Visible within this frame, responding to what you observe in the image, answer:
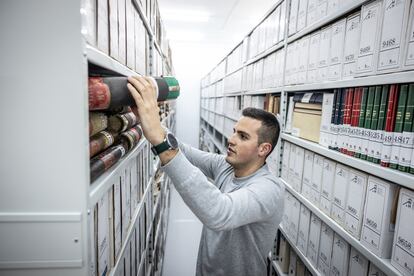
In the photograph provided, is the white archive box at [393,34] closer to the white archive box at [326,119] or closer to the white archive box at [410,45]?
the white archive box at [410,45]

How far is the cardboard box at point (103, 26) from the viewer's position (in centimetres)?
72

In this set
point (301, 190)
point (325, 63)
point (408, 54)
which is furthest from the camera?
point (301, 190)

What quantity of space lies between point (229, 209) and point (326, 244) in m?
0.72

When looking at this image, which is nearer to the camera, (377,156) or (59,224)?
(59,224)

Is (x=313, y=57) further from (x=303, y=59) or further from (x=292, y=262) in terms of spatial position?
(x=292, y=262)

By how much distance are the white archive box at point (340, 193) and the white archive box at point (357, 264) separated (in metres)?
0.13

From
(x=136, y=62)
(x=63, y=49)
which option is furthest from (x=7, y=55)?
(x=136, y=62)

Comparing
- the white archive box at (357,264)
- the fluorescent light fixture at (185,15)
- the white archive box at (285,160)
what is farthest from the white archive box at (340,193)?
the fluorescent light fixture at (185,15)

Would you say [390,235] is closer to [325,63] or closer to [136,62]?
[325,63]

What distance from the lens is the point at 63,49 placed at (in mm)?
561

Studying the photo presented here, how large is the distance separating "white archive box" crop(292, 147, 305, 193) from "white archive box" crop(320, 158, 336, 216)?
255 millimetres

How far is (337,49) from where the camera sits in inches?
51.3

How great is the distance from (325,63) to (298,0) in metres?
0.60

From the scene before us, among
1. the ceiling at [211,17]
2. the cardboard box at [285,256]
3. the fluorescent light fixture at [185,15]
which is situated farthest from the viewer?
the fluorescent light fixture at [185,15]
